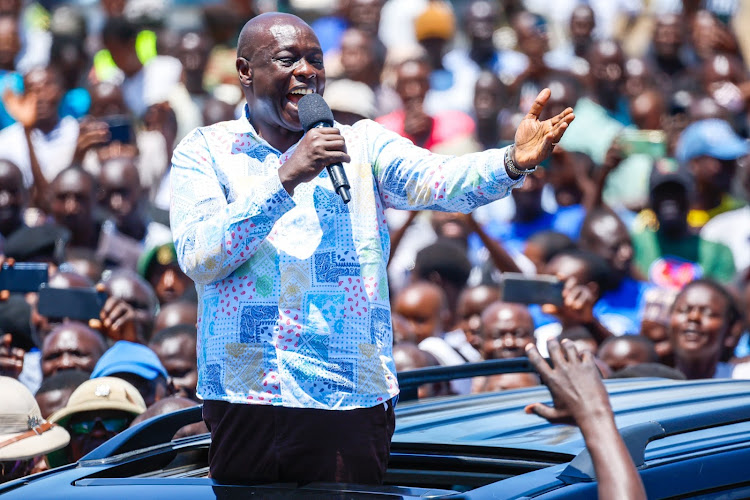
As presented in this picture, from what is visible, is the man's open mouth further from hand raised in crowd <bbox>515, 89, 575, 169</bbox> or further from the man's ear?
hand raised in crowd <bbox>515, 89, 575, 169</bbox>

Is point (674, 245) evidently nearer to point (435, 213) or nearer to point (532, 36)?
point (435, 213)

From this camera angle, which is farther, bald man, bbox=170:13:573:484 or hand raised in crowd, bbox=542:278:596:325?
hand raised in crowd, bbox=542:278:596:325

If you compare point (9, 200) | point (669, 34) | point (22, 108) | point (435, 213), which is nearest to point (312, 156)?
point (9, 200)

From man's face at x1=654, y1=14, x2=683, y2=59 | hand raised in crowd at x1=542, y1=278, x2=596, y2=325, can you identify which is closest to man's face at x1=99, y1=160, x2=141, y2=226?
hand raised in crowd at x1=542, y1=278, x2=596, y2=325

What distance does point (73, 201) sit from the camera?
8.34 m

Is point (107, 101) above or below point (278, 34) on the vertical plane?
above

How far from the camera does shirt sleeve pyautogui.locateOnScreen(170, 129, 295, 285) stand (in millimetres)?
2764

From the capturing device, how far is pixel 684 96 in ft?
33.9

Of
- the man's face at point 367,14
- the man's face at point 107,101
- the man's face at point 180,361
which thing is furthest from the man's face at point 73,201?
the man's face at point 367,14

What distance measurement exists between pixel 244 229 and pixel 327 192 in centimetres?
31

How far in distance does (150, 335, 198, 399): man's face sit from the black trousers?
3294 millimetres

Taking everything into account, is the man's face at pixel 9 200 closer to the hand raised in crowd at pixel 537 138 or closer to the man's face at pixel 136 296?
the man's face at pixel 136 296

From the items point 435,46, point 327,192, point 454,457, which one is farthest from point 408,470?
point 435,46

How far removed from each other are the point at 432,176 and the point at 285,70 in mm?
440
